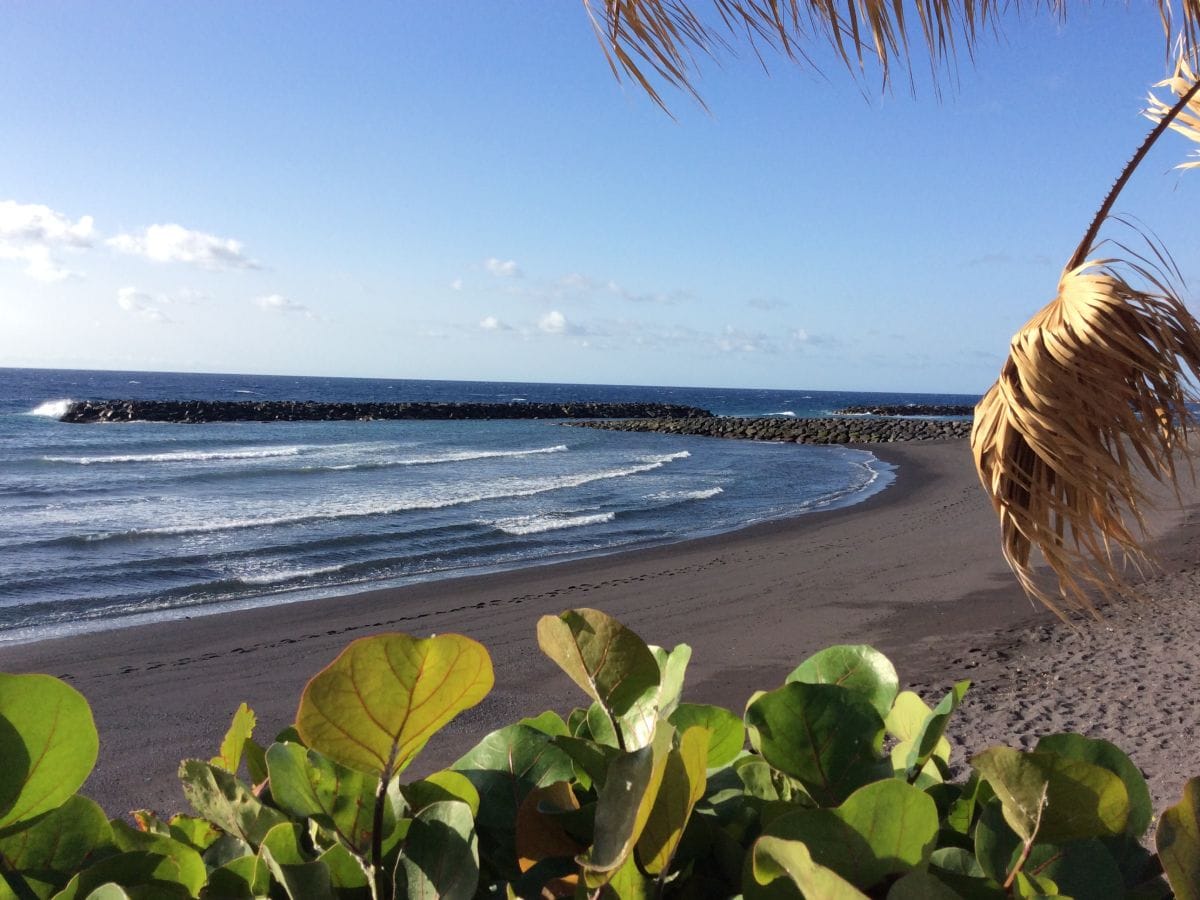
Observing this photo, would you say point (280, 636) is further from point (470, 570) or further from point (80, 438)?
point (80, 438)

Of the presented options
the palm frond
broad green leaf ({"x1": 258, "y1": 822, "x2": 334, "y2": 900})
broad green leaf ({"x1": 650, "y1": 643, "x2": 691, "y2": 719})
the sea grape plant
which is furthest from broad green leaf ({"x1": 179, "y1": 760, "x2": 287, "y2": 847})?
the palm frond

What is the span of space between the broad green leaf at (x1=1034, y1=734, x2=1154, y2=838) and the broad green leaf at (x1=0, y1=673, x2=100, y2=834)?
25.5 inches

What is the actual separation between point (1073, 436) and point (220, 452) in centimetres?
3202

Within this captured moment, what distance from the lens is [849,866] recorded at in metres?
0.51

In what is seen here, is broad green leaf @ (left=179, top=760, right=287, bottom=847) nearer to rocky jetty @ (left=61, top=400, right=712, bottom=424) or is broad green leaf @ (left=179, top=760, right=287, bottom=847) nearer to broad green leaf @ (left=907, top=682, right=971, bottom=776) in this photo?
broad green leaf @ (left=907, top=682, right=971, bottom=776)

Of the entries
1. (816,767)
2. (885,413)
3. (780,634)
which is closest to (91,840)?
(816,767)

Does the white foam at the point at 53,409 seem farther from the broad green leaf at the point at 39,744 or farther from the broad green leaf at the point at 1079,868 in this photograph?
the broad green leaf at the point at 1079,868

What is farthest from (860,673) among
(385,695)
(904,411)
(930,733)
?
(904,411)

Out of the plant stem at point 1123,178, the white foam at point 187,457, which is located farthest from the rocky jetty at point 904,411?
the plant stem at point 1123,178

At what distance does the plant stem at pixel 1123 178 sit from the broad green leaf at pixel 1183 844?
1.73m

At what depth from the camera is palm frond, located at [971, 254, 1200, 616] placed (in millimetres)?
1693

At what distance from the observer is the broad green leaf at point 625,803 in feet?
1.54

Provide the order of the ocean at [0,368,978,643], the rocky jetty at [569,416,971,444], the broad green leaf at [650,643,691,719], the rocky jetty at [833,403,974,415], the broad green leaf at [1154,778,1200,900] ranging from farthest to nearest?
the rocky jetty at [833,403,974,415], the rocky jetty at [569,416,971,444], the ocean at [0,368,978,643], the broad green leaf at [650,643,691,719], the broad green leaf at [1154,778,1200,900]

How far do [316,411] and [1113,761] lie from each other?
180ft
